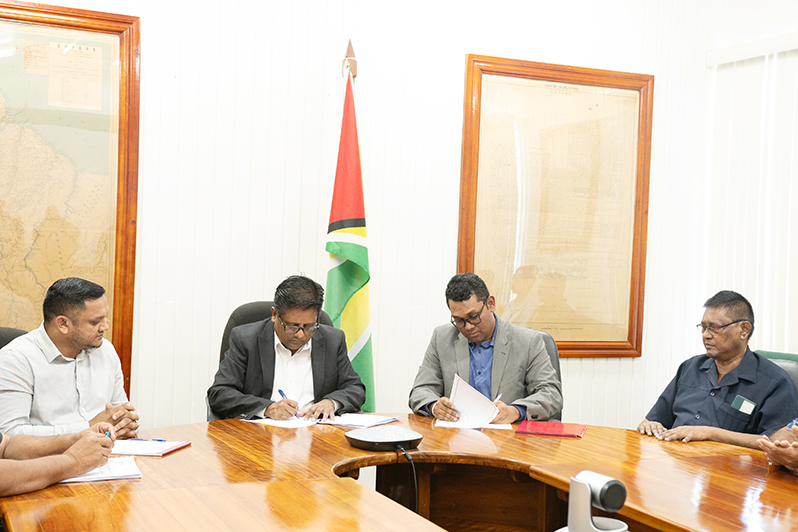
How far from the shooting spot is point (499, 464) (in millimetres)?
2309

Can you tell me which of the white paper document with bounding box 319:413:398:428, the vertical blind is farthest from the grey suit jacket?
the vertical blind

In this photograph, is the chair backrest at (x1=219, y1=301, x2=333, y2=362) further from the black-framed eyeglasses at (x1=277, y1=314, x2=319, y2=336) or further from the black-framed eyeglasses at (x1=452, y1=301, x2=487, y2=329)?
the black-framed eyeglasses at (x1=452, y1=301, x2=487, y2=329)

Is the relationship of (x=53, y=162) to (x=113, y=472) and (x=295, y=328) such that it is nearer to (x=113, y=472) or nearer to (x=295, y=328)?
(x=295, y=328)

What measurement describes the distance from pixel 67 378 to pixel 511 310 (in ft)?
8.00

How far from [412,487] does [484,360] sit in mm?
886

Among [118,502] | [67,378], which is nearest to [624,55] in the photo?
[67,378]

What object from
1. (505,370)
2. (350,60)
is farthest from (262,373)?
(350,60)

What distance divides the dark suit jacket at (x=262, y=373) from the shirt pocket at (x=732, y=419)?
1.45m

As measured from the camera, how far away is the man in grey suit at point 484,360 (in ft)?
10.1

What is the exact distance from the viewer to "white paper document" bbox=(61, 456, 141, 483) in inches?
73.2

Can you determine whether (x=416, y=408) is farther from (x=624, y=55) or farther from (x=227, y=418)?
(x=624, y=55)

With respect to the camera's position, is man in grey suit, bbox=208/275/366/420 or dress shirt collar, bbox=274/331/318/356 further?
dress shirt collar, bbox=274/331/318/356

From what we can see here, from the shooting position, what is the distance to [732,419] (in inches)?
111

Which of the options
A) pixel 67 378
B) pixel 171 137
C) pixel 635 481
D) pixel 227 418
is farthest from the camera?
pixel 171 137
